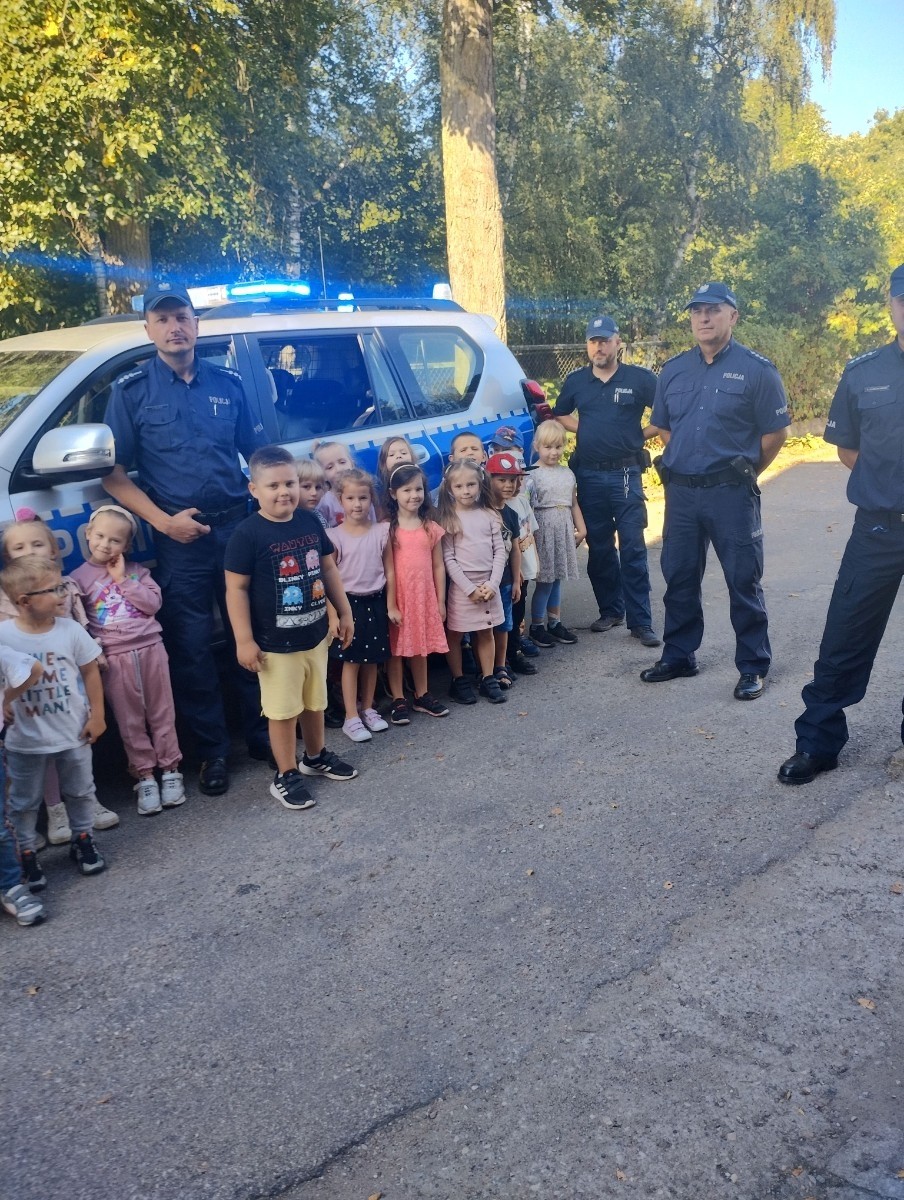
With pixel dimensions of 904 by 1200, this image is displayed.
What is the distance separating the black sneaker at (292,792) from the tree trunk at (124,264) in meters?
7.92

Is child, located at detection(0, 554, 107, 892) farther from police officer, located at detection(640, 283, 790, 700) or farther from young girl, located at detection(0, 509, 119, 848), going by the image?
police officer, located at detection(640, 283, 790, 700)

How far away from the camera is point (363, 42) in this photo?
18.4 meters

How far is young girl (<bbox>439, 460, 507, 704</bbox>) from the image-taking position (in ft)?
17.6

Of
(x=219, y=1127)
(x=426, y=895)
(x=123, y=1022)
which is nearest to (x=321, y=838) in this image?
(x=426, y=895)

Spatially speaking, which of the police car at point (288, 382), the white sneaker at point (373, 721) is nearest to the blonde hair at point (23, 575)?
the police car at point (288, 382)

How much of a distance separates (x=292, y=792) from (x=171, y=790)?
551 mm

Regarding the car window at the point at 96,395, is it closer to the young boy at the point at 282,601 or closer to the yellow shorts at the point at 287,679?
the young boy at the point at 282,601

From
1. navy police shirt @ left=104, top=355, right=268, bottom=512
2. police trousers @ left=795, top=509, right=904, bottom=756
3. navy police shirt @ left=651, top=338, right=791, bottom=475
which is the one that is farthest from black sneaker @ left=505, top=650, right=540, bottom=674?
navy police shirt @ left=104, top=355, right=268, bottom=512

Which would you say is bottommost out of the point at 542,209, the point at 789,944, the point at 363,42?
the point at 789,944

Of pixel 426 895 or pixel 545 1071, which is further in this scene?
pixel 426 895

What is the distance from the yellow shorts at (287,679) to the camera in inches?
168

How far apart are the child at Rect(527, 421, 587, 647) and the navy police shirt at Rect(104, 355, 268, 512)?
7.65ft

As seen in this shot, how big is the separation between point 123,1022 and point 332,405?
10.8 feet

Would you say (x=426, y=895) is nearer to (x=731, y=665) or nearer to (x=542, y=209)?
(x=731, y=665)
